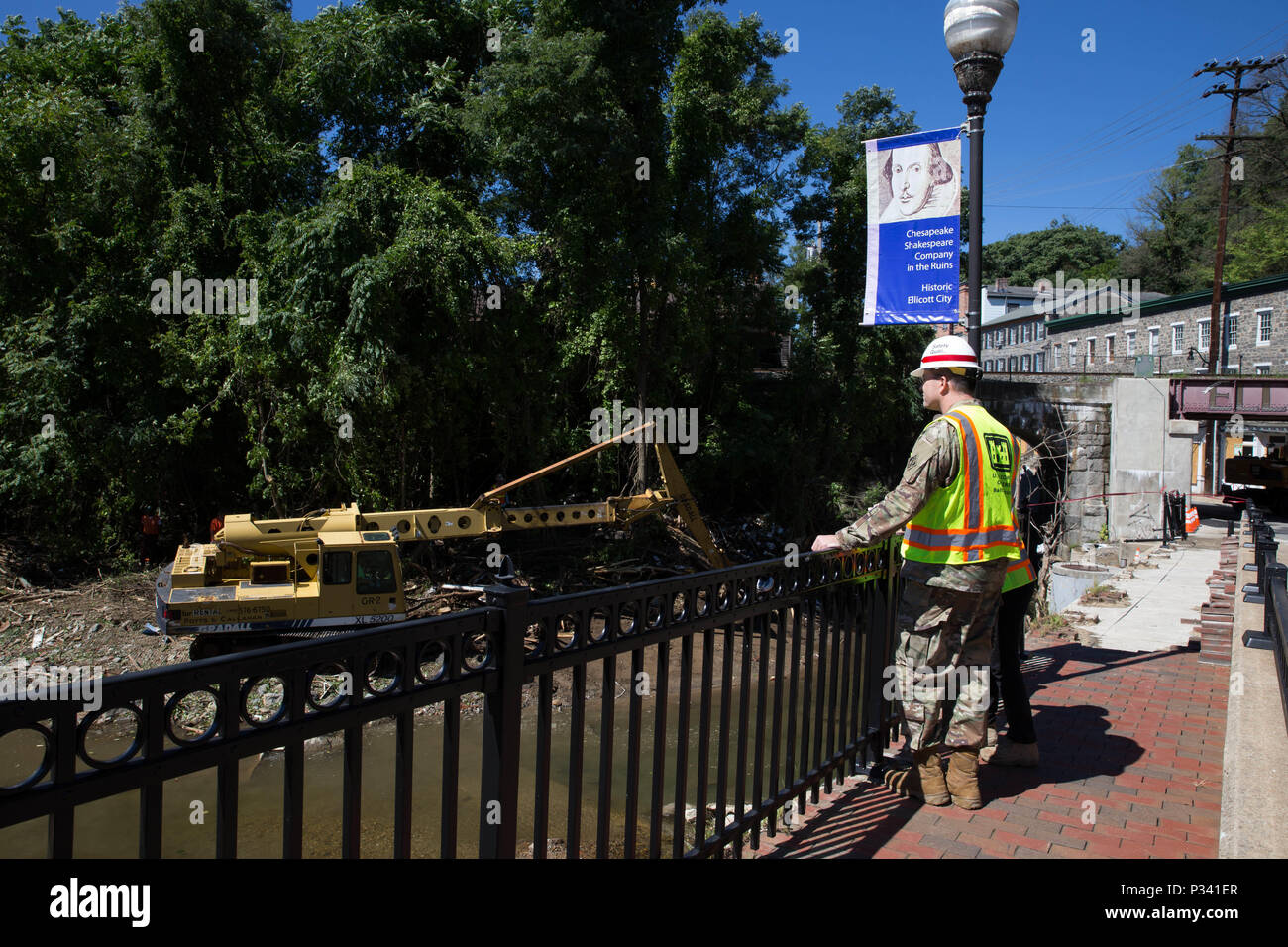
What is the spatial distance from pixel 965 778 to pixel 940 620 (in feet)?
2.68

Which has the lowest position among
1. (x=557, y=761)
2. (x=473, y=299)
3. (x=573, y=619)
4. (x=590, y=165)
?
(x=557, y=761)

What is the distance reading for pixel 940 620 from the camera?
12.1ft

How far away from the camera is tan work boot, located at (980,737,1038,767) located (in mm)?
4422

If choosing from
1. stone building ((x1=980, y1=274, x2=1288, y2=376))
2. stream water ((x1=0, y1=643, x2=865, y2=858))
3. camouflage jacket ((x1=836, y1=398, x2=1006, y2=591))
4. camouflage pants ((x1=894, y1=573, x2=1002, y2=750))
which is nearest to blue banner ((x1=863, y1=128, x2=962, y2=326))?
camouflage jacket ((x1=836, y1=398, x2=1006, y2=591))

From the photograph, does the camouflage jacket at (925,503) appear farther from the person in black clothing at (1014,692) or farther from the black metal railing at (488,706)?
the person in black clothing at (1014,692)

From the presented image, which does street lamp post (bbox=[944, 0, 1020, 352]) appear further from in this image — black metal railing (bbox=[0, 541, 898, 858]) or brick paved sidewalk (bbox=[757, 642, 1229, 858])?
brick paved sidewalk (bbox=[757, 642, 1229, 858])

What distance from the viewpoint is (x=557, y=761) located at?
9938 millimetres

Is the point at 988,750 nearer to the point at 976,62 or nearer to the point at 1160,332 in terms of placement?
the point at 976,62

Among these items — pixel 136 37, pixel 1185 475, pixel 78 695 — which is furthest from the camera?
pixel 1185 475

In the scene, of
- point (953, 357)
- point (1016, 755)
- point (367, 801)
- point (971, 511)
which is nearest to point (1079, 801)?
point (1016, 755)
